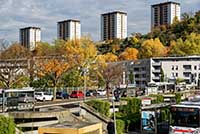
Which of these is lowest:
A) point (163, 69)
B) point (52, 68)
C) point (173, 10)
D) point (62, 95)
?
point (62, 95)

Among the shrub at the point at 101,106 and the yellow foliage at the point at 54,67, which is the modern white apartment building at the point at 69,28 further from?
the shrub at the point at 101,106

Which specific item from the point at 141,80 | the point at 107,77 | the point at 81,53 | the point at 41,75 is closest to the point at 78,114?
the point at 41,75

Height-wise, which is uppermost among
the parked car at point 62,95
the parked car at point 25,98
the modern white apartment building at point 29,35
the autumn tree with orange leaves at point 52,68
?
the modern white apartment building at point 29,35

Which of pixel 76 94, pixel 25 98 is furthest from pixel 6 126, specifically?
pixel 76 94

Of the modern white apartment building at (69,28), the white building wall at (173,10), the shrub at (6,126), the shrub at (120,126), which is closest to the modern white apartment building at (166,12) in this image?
the white building wall at (173,10)

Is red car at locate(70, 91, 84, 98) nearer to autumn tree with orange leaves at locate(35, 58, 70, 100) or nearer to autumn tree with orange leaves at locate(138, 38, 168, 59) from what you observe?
autumn tree with orange leaves at locate(35, 58, 70, 100)

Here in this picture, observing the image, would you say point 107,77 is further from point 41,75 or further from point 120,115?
point 120,115

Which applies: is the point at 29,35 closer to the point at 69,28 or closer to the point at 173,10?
the point at 69,28

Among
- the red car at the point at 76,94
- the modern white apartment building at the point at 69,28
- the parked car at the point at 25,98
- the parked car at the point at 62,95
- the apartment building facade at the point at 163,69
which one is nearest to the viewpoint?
the parked car at the point at 25,98

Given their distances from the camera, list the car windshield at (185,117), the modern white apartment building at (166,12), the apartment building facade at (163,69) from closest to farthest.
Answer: the car windshield at (185,117) < the apartment building facade at (163,69) < the modern white apartment building at (166,12)

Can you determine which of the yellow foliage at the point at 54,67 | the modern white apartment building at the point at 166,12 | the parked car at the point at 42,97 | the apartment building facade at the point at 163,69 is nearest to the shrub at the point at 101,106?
the parked car at the point at 42,97

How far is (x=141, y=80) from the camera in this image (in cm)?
11188

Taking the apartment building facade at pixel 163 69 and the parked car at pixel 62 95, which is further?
the apartment building facade at pixel 163 69

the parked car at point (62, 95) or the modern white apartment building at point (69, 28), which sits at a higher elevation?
the modern white apartment building at point (69, 28)
